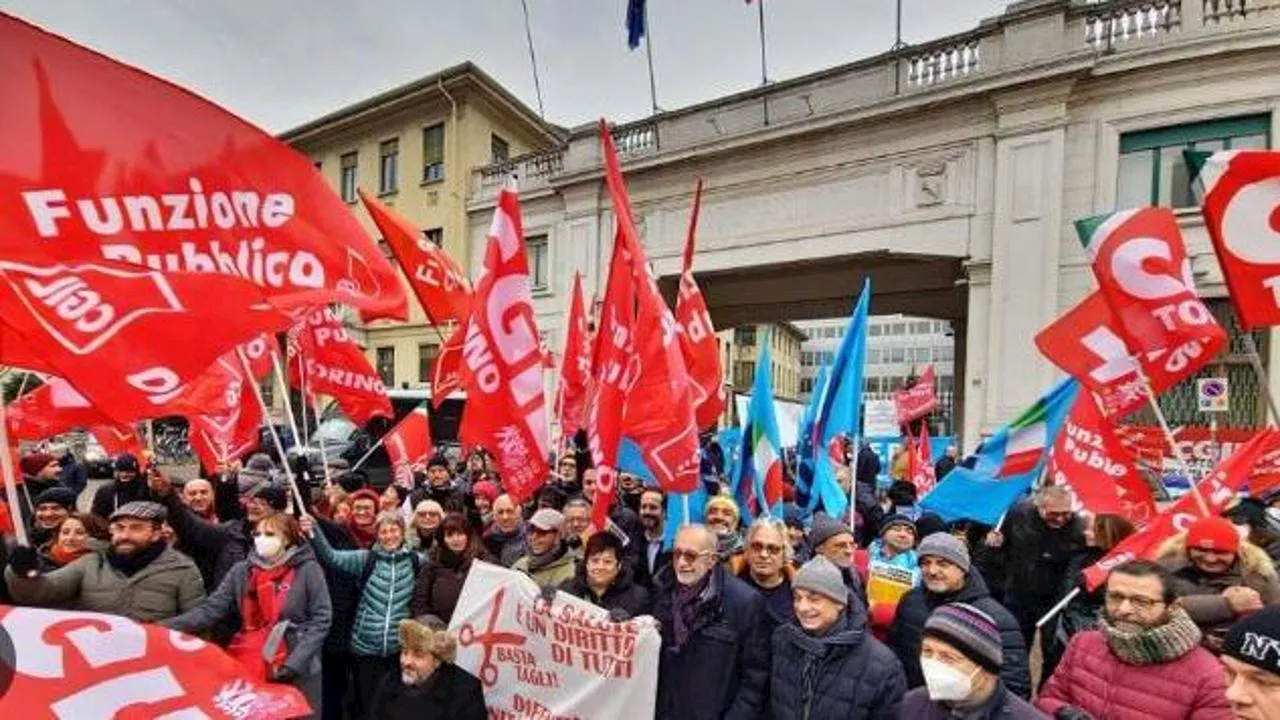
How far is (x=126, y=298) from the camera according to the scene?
2.89 m

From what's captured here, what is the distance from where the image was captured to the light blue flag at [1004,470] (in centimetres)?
600

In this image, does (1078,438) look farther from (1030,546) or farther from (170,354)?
(170,354)

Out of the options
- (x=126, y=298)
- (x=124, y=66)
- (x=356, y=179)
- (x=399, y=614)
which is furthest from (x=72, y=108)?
(x=356, y=179)

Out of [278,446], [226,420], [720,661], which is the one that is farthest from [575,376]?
[720,661]

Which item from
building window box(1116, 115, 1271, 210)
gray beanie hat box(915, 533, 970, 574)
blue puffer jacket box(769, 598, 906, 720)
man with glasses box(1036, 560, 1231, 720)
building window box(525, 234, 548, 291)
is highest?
building window box(1116, 115, 1271, 210)

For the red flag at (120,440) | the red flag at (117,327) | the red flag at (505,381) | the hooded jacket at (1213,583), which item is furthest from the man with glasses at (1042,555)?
the red flag at (120,440)

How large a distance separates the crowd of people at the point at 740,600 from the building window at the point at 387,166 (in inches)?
904


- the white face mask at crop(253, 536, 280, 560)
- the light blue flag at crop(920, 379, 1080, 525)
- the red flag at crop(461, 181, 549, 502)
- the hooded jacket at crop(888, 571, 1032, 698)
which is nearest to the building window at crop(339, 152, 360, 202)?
the red flag at crop(461, 181, 549, 502)

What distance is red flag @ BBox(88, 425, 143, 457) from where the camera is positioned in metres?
6.70

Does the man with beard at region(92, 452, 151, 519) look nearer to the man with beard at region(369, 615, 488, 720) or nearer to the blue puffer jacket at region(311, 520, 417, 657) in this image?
the blue puffer jacket at region(311, 520, 417, 657)

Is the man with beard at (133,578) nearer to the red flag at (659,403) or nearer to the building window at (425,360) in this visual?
the red flag at (659,403)

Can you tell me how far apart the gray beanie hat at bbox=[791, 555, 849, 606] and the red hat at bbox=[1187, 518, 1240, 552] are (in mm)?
1773

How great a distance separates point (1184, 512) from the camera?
4246mm

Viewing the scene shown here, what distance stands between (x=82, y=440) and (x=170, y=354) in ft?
62.2
